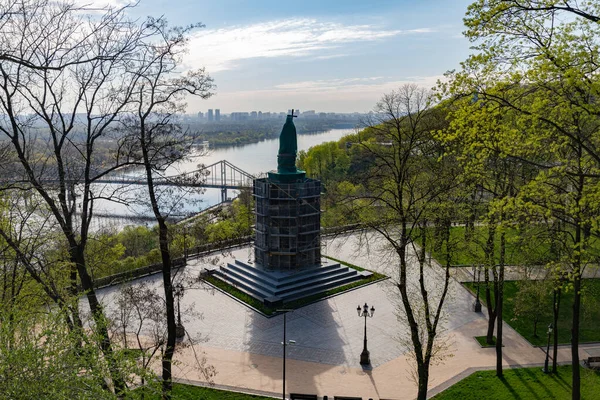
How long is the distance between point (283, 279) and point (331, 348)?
5458mm

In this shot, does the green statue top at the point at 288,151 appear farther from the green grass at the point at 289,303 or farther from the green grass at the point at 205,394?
the green grass at the point at 205,394

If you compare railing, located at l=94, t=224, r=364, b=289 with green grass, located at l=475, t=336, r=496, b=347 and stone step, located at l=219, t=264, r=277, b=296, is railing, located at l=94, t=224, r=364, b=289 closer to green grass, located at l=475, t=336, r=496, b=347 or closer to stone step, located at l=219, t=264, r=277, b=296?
stone step, located at l=219, t=264, r=277, b=296

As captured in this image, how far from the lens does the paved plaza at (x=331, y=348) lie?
544 inches

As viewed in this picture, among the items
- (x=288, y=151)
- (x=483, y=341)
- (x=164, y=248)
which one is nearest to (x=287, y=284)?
(x=288, y=151)

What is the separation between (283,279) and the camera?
20875 mm

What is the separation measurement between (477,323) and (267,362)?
9.19 m

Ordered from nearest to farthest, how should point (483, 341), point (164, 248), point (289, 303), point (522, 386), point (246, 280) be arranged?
point (164, 248)
point (522, 386)
point (483, 341)
point (289, 303)
point (246, 280)

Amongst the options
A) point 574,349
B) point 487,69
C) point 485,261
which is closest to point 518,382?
point 574,349

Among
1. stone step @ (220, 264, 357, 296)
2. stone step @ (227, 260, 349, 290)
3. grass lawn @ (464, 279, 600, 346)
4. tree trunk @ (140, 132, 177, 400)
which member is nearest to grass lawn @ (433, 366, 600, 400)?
grass lawn @ (464, 279, 600, 346)

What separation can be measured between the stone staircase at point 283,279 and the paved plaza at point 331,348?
0.93m

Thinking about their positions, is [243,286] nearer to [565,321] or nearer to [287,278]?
[287,278]

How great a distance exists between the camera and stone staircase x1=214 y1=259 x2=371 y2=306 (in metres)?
20.2

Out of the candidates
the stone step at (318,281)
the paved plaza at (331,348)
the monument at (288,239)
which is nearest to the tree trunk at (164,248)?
the paved plaza at (331,348)

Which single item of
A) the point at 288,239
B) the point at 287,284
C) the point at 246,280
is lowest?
the point at 246,280
